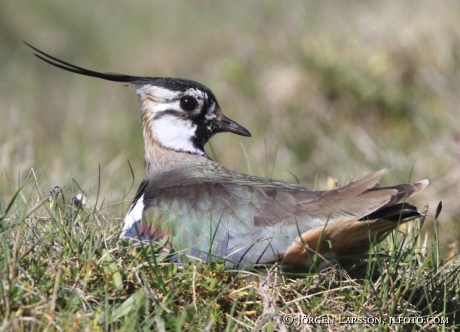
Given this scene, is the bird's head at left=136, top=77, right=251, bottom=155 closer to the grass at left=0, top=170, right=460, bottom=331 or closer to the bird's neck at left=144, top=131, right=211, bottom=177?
the bird's neck at left=144, top=131, right=211, bottom=177

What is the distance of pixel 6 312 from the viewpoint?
3.02 metres

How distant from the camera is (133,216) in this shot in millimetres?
4070

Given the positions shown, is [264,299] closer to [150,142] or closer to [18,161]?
[150,142]

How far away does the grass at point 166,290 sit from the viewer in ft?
10.1

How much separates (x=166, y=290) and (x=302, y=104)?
17.6ft

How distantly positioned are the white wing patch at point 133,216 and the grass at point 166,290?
5.8 inches

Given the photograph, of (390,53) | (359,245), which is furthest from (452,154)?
(359,245)

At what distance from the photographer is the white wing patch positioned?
3.95 metres

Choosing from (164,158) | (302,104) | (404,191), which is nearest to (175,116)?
(164,158)

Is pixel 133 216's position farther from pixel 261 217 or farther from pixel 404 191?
pixel 404 191

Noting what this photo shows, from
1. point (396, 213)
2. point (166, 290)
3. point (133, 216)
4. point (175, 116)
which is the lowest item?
point (166, 290)

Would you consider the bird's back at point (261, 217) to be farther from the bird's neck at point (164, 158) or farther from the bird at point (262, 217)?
the bird's neck at point (164, 158)

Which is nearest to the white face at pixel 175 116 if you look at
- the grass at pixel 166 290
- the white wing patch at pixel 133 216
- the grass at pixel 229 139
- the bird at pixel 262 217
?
the grass at pixel 229 139

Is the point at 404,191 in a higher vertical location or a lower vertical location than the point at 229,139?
higher
